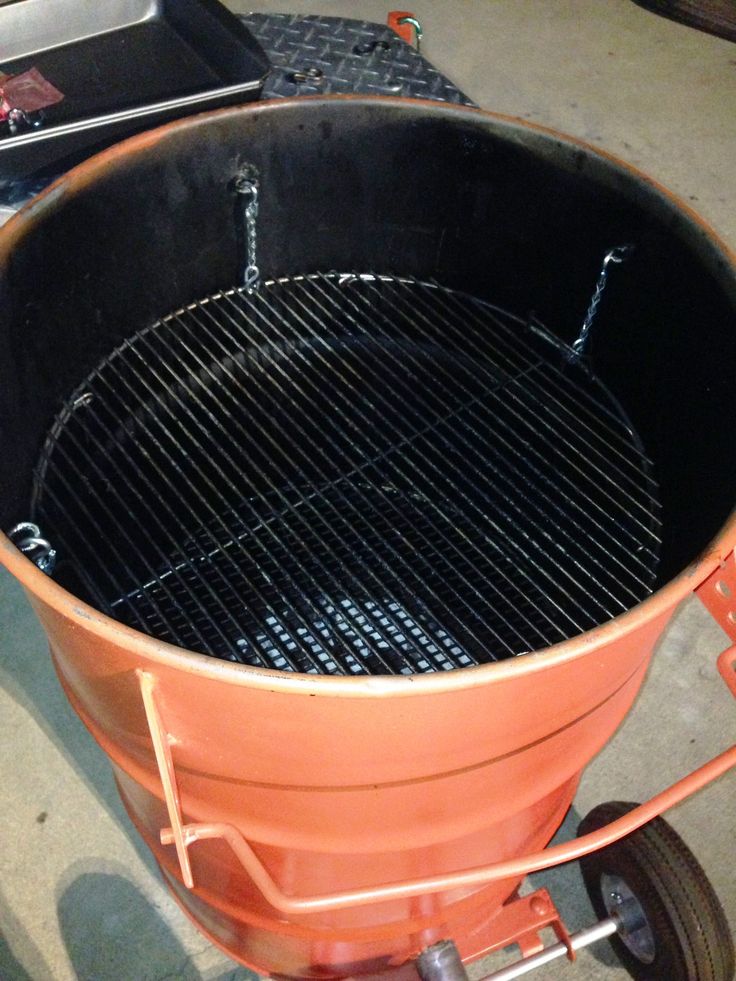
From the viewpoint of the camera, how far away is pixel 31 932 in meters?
1.54

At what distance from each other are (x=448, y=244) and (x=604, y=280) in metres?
0.28

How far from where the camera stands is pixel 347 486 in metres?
1.23

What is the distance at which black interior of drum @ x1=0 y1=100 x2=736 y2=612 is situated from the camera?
1.11 meters

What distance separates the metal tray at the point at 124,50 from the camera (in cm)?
199

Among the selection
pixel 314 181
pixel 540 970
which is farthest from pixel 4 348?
pixel 540 970

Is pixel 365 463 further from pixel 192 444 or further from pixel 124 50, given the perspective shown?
pixel 124 50

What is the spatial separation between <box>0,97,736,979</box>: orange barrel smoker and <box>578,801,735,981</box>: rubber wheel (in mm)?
17

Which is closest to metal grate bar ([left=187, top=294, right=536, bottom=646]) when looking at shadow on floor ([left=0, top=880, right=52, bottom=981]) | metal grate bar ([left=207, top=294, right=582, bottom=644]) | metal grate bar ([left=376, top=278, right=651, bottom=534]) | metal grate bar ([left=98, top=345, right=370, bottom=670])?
metal grate bar ([left=207, top=294, right=582, bottom=644])

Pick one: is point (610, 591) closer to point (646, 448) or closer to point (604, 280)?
point (646, 448)

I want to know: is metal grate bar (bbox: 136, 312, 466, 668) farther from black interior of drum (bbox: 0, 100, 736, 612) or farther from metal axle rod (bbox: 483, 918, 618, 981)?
metal axle rod (bbox: 483, 918, 618, 981)

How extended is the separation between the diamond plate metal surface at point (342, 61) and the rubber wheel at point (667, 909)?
5.25 ft

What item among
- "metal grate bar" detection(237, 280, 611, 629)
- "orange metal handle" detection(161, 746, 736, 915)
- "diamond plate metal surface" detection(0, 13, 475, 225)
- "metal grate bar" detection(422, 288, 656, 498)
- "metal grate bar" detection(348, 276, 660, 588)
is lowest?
"orange metal handle" detection(161, 746, 736, 915)

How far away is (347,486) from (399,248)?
45 centimetres

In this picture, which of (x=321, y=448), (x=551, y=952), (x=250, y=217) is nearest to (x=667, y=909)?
(x=551, y=952)
